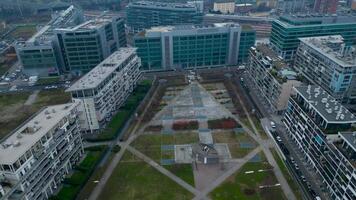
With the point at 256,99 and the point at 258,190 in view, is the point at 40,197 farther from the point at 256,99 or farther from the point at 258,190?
the point at 256,99

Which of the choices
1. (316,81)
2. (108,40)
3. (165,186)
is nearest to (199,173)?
(165,186)

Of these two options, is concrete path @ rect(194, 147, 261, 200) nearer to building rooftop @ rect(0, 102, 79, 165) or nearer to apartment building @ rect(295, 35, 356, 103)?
building rooftop @ rect(0, 102, 79, 165)

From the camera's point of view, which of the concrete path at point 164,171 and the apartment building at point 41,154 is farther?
the concrete path at point 164,171

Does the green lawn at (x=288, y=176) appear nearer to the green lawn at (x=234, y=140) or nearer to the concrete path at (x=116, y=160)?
the green lawn at (x=234, y=140)

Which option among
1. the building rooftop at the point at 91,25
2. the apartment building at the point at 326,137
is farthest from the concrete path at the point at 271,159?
the building rooftop at the point at 91,25

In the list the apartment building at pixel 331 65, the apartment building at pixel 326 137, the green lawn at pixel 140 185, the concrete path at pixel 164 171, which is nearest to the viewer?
the apartment building at pixel 326 137

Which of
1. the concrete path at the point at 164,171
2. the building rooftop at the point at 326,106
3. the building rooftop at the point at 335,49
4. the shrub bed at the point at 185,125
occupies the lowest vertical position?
the concrete path at the point at 164,171

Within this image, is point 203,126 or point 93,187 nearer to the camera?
point 93,187

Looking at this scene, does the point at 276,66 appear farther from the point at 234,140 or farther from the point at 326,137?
the point at 326,137
